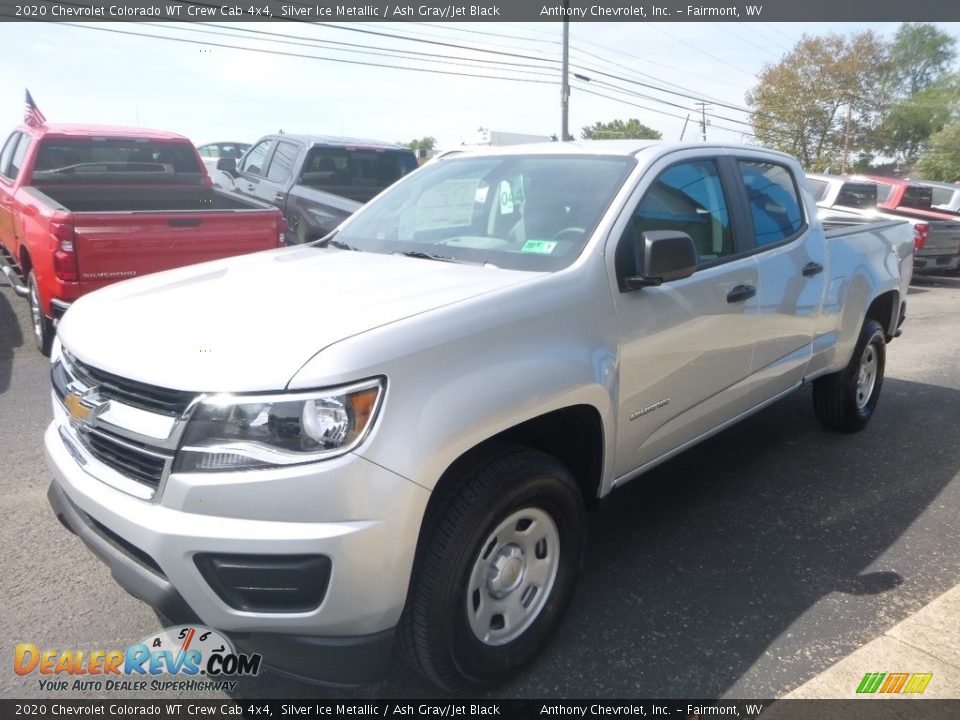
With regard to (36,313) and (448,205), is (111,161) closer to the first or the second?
(36,313)

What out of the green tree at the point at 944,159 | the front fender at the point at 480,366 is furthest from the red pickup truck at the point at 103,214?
the green tree at the point at 944,159

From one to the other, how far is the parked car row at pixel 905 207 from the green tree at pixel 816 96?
32.9 meters

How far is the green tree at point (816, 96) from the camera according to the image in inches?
1784

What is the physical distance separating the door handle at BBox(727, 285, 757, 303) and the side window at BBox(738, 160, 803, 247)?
34 centimetres

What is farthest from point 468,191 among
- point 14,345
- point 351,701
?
point 14,345

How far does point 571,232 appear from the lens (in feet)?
10.1

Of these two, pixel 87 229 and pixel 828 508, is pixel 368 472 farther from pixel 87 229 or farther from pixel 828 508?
pixel 87 229

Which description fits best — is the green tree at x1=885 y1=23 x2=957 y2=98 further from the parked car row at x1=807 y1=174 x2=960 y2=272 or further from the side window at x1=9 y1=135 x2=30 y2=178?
the side window at x1=9 y1=135 x2=30 y2=178

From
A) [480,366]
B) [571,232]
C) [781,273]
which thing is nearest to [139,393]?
[480,366]

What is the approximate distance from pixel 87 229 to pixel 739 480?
476 cm

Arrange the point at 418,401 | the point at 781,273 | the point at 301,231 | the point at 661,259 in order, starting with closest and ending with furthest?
the point at 418,401 → the point at 661,259 → the point at 781,273 → the point at 301,231

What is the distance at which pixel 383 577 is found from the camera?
2113 millimetres

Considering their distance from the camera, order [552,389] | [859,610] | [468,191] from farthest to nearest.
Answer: [468,191], [859,610], [552,389]

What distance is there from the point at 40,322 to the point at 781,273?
576 cm
